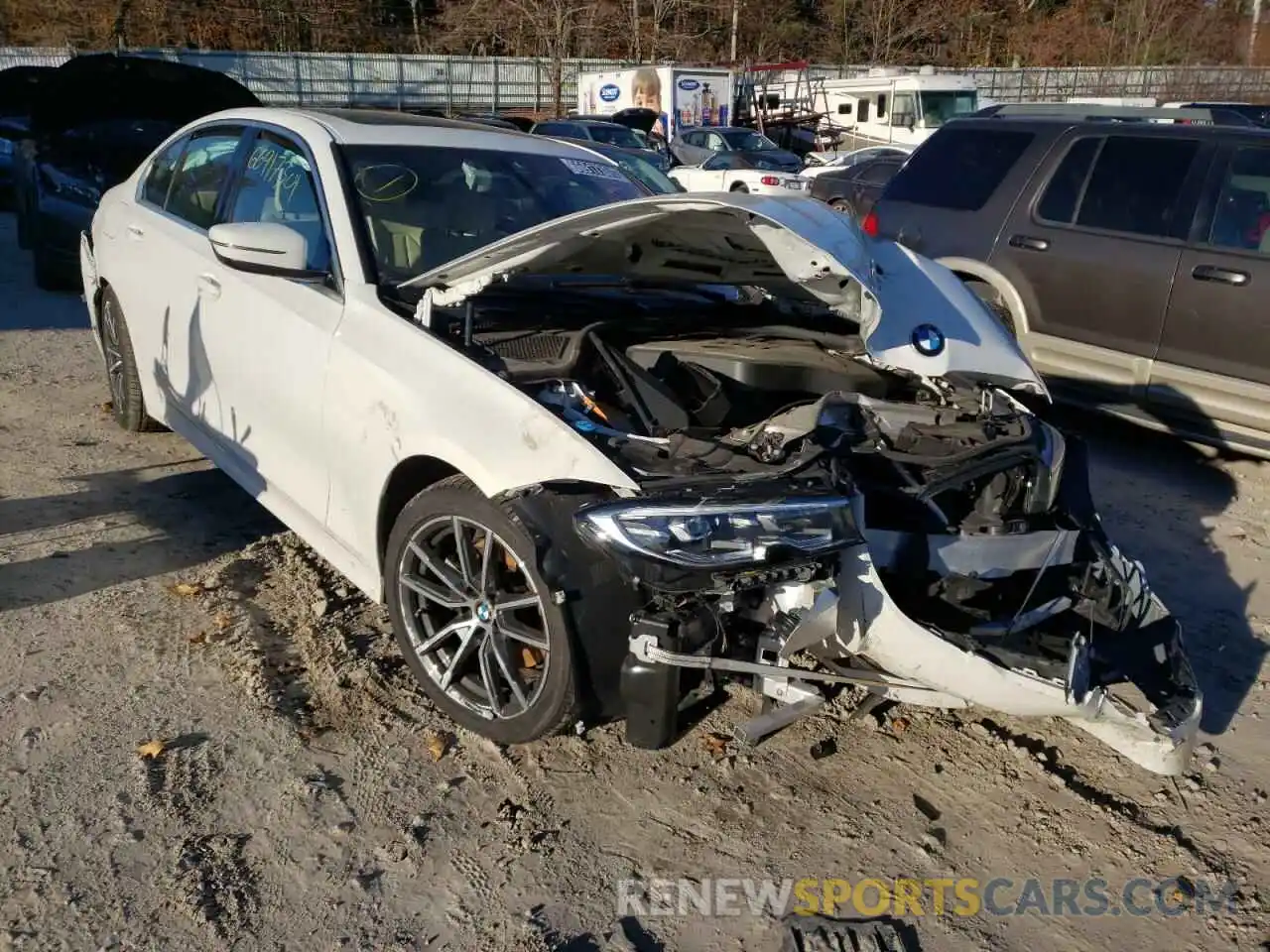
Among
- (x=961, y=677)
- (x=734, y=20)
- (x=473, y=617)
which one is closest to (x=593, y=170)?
(x=473, y=617)

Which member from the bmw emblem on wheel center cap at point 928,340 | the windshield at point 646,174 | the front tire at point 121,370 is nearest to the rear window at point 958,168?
the windshield at point 646,174

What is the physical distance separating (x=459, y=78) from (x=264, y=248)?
3819 centimetres

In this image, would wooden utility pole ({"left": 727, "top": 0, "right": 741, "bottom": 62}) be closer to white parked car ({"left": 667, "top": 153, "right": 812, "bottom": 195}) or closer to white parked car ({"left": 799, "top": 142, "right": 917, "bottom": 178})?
white parked car ({"left": 799, "top": 142, "right": 917, "bottom": 178})

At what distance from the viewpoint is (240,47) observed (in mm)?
42719

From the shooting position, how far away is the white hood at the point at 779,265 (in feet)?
10.3

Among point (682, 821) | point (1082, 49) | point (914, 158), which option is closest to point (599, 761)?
point (682, 821)

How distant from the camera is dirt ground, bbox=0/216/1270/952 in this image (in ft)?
8.56

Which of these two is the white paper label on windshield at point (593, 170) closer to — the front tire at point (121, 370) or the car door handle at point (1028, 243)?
the front tire at point (121, 370)

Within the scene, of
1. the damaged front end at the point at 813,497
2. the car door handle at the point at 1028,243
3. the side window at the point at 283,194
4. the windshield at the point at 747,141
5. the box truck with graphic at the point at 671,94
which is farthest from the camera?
the box truck with graphic at the point at 671,94

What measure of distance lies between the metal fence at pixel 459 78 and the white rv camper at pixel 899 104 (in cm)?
762

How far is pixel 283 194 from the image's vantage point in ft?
13.9

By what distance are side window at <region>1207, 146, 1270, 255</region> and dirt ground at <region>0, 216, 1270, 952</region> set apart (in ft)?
8.06

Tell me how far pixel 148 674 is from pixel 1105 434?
5.47 meters

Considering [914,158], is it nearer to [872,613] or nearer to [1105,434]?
[1105,434]
